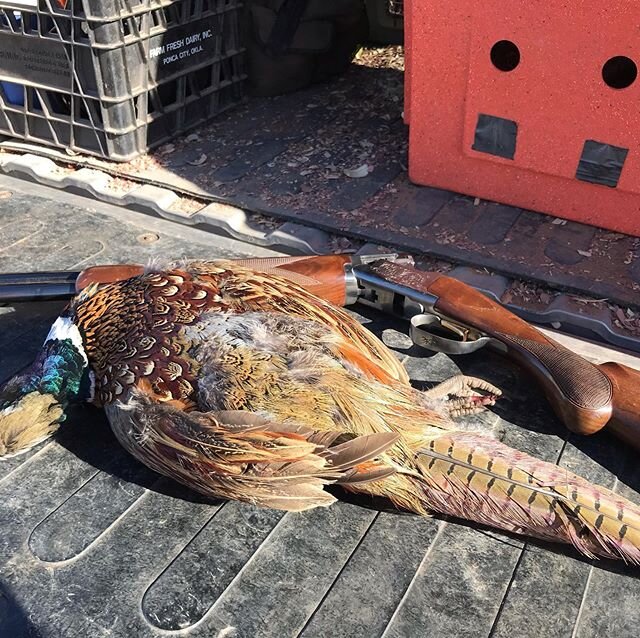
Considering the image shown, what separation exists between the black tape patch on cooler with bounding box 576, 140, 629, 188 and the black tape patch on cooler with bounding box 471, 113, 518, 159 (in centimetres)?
36

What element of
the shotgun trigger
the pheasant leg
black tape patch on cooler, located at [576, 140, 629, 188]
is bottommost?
the pheasant leg

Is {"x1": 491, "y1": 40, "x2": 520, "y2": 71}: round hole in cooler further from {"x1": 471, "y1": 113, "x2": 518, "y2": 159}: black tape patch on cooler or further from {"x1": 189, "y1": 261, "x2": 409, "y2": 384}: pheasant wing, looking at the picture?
{"x1": 189, "y1": 261, "x2": 409, "y2": 384}: pheasant wing

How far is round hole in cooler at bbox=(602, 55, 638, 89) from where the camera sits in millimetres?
3230

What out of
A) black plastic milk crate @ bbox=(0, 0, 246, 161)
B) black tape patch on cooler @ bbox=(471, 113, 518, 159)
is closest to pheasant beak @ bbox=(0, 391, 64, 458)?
black plastic milk crate @ bbox=(0, 0, 246, 161)

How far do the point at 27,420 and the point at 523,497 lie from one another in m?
1.45

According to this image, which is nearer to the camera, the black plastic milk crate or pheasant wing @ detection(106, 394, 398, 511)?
pheasant wing @ detection(106, 394, 398, 511)

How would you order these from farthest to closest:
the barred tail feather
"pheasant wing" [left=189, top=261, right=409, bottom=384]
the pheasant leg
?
the pheasant leg → "pheasant wing" [left=189, top=261, right=409, bottom=384] → the barred tail feather

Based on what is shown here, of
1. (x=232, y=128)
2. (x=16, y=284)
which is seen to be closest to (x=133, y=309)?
(x=16, y=284)

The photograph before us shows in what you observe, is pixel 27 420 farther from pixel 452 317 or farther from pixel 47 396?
pixel 452 317

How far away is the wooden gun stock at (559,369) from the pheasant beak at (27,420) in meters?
1.26

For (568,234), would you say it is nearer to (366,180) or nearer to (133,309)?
(366,180)

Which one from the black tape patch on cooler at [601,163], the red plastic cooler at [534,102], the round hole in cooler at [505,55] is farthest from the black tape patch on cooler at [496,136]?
the black tape patch on cooler at [601,163]

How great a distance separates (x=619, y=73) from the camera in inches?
129

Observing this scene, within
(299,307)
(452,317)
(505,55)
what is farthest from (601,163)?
(299,307)
